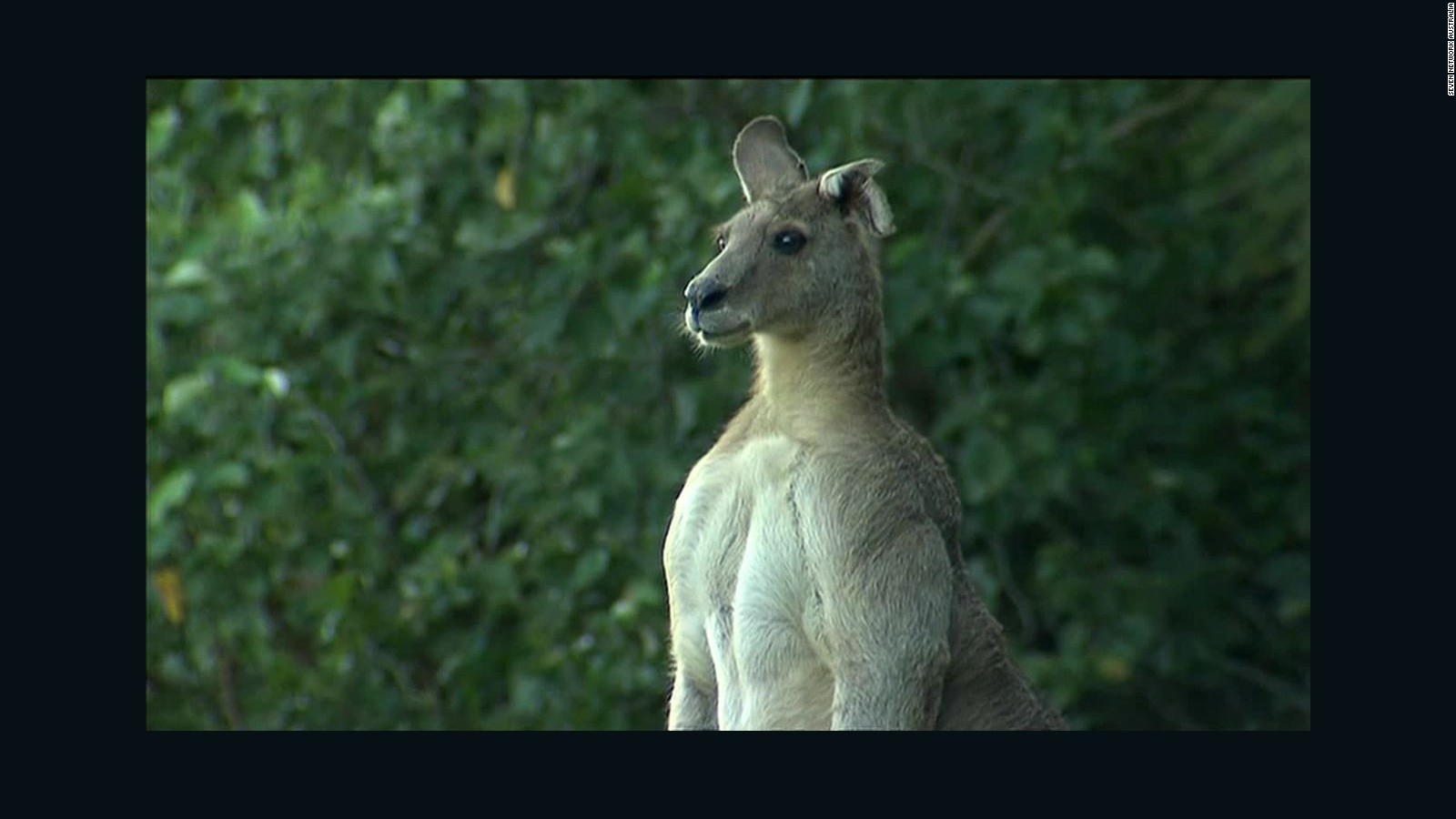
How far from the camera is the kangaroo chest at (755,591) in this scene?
693 centimetres

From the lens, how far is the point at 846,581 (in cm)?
689

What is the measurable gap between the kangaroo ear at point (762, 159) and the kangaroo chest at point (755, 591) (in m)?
0.83

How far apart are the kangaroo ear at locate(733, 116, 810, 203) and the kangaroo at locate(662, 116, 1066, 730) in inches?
3.5

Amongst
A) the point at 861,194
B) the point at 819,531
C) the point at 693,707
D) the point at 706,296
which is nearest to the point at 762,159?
the point at 861,194

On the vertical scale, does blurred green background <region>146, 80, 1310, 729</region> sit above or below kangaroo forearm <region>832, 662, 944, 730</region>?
above

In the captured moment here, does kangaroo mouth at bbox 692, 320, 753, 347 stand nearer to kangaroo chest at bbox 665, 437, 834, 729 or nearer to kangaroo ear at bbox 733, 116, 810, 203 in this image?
kangaroo chest at bbox 665, 437, 834, 729

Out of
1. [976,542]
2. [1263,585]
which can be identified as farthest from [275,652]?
[1263,585]

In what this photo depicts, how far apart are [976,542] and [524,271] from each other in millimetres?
3101

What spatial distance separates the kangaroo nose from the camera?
7.02 metres

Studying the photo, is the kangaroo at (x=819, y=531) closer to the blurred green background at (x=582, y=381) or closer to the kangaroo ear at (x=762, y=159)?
the kangaroo ear at (x=762, y=159)

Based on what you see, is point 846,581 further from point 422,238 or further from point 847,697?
point 422,238

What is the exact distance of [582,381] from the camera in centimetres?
1421

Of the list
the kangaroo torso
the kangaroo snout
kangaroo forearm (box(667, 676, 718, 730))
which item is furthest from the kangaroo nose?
kangaroo forearm (box(667, 676, 718, 730))

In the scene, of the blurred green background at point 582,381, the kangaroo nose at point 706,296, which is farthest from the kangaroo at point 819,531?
the blurred green background at point 582,381
